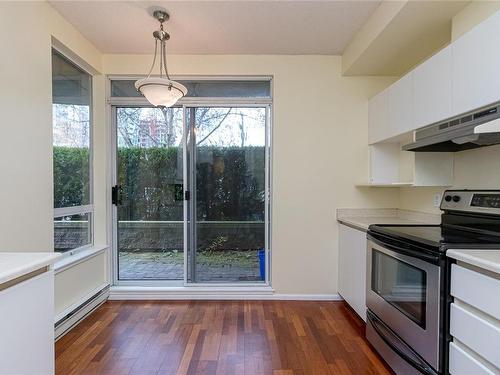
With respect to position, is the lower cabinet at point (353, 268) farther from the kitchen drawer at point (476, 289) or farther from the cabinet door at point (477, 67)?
the cabinet door at point (477, 67)

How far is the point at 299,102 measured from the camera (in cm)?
315

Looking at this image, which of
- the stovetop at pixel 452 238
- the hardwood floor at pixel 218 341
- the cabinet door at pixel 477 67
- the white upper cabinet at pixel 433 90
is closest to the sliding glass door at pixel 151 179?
the hardwood floor at pixel 218 341

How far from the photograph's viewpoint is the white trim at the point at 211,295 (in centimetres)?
316

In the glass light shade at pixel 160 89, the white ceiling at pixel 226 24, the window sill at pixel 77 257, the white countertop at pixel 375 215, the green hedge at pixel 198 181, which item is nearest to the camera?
the glass light shade at pixel 160 89

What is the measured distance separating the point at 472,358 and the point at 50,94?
3.19m

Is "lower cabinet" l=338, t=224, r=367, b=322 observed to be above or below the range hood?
below

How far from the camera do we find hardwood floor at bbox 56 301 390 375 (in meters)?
1.99

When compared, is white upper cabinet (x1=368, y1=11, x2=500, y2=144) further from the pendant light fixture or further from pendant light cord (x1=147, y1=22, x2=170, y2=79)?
pendant light cord (x1=147, y1=22, x2=170, y2=79)

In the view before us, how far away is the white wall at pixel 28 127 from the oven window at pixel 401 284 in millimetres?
2555

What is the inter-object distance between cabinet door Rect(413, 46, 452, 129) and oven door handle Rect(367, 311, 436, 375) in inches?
57.1

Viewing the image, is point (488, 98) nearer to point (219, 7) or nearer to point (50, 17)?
point (219, 7)

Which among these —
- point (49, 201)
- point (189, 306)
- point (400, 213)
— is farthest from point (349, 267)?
point (49, 201)

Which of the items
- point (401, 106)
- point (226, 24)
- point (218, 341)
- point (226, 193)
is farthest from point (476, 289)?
point (226, 24)

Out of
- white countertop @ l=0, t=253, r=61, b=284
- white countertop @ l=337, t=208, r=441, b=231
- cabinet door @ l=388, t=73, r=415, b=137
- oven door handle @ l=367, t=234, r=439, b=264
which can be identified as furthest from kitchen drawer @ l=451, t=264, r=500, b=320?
white countertop @ l=0, t=253, r=61, b=284
